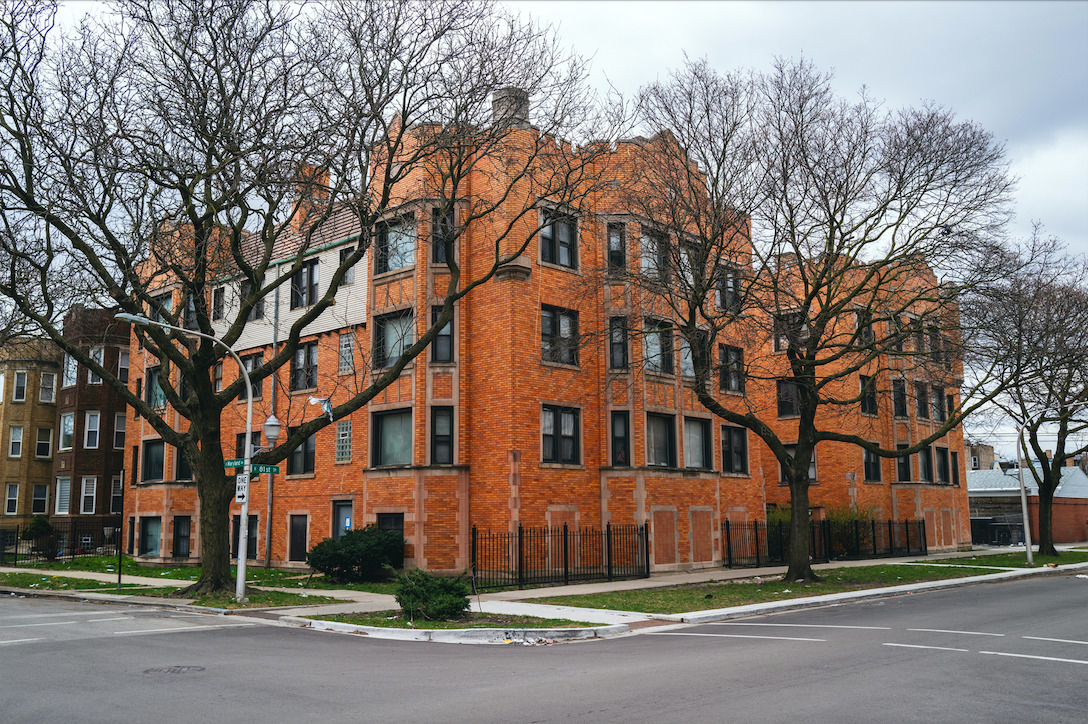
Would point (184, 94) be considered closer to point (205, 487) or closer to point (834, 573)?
point (205, 487)

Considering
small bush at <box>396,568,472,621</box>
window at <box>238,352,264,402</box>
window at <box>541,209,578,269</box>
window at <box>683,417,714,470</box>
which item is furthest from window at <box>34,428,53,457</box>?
small bush at <box>396,568,472,621</box>

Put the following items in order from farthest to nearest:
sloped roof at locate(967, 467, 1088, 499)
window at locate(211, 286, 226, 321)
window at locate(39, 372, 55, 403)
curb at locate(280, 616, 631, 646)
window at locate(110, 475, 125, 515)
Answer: sloped roof at locate(967, 467, 1088, 499), window at locate(39, 372, 55, 403), window at locate(110, 475, 125, 515), window at locate(211, 286, 226, 321), curb at locate(280, 616, 631, 646)

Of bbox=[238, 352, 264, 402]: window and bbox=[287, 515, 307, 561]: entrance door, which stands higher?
bbox=[238, 352, 264, 402]: window

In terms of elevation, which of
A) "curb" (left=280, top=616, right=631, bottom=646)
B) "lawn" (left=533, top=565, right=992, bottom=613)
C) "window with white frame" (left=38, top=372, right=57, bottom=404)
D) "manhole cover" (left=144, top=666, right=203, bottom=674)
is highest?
"window with white frame" (left=38, top=372, right=57, bottom=404)

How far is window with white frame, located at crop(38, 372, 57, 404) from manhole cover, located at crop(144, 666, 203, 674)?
49.3 meters

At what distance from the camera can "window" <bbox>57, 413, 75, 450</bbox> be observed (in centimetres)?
4777

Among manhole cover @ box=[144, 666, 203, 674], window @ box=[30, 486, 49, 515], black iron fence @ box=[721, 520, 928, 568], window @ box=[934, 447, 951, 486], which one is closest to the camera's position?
manhole cover @ box=[144, 666, 203, 674]

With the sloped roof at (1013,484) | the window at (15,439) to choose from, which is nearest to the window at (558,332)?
the window at (15,439)

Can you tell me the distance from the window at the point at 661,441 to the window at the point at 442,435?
6861mm

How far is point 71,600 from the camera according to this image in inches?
865

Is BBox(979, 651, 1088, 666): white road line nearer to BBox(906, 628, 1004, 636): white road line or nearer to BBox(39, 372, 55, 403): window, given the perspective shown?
BBox(906, 628, 1004, 636): white road line

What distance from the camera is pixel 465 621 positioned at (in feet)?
53.0

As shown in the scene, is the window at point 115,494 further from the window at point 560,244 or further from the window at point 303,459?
the window at point 560,244

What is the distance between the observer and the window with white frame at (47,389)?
2096 inches
